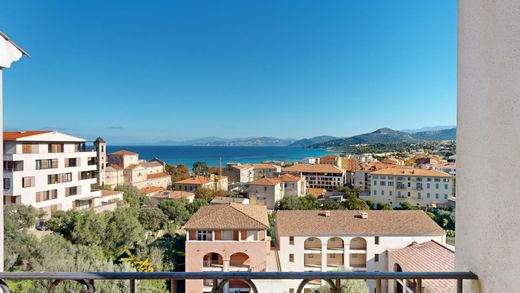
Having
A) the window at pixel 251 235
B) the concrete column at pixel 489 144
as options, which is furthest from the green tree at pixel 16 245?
the concrete column at pixel 489 144

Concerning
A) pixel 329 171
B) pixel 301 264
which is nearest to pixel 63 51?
pixel 301 264

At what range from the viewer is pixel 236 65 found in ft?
95.7

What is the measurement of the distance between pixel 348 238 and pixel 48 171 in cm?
1711

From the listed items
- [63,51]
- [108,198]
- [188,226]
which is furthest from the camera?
[108,198]

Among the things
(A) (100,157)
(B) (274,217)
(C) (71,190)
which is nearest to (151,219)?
(C) (71,190)

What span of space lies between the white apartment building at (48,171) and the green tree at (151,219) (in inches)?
224

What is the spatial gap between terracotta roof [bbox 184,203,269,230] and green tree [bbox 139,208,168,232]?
4408mm

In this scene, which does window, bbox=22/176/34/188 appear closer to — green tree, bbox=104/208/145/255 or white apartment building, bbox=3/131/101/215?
white apartment building, bbox=3/131/101/215

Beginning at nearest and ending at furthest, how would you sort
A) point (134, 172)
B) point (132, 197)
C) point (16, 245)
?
point (16, 245) → point (132, 197) → point (134, 172)

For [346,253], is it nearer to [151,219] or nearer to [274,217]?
[274,217]

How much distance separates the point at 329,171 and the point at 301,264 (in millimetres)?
15958

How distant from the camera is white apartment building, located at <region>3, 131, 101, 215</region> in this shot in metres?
15.1

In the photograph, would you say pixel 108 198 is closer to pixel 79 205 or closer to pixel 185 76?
pixel 79 205

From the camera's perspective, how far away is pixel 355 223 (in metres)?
12.3
